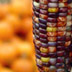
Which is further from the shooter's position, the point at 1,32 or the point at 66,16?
the point at 1,32

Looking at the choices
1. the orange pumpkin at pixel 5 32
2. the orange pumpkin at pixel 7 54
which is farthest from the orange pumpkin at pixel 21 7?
the orange pumpkin at pixel 7 54

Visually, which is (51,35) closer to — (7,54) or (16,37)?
(7,54)

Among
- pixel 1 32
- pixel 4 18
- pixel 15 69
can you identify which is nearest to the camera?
pixel 15 69

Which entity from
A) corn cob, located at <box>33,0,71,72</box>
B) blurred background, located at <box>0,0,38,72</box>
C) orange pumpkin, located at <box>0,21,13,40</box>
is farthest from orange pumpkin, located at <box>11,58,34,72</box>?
corn cob, located at <box>33,0,71,72</box>

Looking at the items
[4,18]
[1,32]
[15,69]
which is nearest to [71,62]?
[15,69]

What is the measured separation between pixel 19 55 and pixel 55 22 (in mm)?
534

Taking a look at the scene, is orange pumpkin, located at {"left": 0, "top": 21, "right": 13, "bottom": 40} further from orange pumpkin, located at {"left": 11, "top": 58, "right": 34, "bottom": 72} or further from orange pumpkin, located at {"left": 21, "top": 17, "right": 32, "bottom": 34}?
orange pumpkin, located at {"left": 11, "top": 58, "right": 34, "bottom": 72}

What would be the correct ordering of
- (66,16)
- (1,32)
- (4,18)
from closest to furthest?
(66,16) → (1,32) → (4,18)

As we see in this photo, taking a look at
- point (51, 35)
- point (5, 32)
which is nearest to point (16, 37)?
point (5, 32)

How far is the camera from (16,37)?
1.27m

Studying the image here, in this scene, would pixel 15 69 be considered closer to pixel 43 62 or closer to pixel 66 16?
pixel 43 62

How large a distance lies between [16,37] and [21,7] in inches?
8.6

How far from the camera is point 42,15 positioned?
0.66 m

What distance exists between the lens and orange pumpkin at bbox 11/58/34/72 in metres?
1.08
